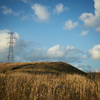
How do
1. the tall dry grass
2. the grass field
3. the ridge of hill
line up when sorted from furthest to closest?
the ridge of hill
the grass field
the tall dry grass

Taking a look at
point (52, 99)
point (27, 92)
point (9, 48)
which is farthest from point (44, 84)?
point (9, 48)

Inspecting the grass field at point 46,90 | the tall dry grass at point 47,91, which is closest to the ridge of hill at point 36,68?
the grass field at point 46,90

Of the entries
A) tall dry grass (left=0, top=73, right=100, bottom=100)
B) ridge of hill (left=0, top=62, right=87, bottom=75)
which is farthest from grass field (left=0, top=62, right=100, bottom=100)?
ridge of hill (left=0, top=62, right=87, bottom=75)

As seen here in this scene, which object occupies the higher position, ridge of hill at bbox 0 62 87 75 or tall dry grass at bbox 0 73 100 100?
ridge of hill at bbox 0 62 87 75

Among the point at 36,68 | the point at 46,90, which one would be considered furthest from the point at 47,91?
the point at 36,68

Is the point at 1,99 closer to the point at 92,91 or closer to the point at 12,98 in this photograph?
the point at 12,98

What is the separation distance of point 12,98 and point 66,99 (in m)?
3.25

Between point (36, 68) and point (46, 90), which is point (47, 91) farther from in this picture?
point (36, 68)

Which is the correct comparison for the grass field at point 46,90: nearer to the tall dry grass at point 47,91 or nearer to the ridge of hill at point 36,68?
the tall dry grass at point 47,91

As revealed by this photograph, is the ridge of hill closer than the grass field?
No

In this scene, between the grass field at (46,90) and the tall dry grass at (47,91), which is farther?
the grass field at (46,90)

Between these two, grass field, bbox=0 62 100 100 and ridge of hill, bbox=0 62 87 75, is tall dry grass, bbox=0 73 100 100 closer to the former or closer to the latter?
grass field, bbox=0 62 100 100

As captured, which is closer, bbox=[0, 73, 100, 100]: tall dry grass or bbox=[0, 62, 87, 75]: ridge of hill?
bbox=[0, 73, 100, 100]: tall dry grass

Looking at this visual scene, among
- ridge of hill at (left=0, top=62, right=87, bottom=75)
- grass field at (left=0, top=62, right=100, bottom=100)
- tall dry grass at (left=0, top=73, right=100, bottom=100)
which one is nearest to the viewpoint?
Result: tall dry grass at (left=0, top=73, right=100, bottom=100)
